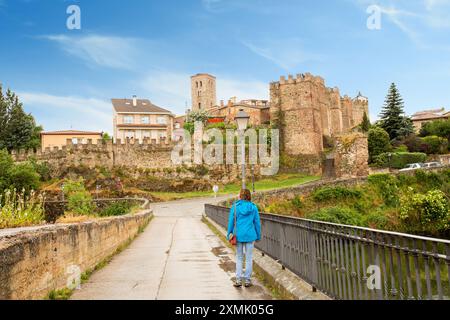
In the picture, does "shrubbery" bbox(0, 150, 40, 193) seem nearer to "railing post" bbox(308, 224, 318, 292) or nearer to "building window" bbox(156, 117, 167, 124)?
"railing post" bbox(308, 224, 318, 292)

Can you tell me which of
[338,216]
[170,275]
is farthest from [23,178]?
[170,275]

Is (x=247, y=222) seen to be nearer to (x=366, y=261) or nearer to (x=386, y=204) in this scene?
(x=366, y=261)

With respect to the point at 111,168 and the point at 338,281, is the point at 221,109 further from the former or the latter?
the point at 338,281

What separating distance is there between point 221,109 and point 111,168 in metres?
46.8

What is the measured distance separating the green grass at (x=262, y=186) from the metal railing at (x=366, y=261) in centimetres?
4321

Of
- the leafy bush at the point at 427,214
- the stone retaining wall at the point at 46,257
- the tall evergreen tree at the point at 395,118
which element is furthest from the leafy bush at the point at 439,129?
the stone retaining wall at the point at 46,257

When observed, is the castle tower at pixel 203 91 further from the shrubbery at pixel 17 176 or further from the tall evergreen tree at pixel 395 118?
the shrubbery at pixel 17 176

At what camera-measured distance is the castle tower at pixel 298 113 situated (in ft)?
A: 218

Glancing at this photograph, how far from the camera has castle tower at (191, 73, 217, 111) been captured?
12631cm

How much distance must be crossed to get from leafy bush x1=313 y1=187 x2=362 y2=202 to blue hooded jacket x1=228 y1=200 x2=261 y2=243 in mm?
35507

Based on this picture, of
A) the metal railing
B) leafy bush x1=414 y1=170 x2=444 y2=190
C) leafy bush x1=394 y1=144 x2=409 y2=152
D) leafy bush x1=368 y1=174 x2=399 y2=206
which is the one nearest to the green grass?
leafy bush x1=368 y1=174 x2=399 y2=206

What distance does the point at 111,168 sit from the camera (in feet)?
201
